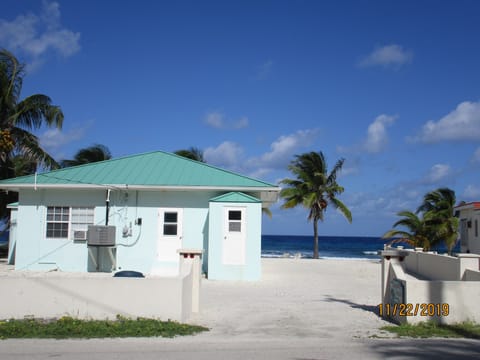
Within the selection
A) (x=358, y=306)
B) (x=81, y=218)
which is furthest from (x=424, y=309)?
(x=81, y=218)

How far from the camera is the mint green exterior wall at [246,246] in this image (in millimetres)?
17219

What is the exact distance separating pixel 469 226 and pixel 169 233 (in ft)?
58.1

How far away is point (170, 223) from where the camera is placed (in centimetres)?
1830

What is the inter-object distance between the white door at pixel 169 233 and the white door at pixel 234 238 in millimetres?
1869

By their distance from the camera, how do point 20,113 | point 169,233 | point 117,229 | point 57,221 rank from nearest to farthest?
1. point 169,233
2. point 117,229
3. point 57,221
4. point 20,113

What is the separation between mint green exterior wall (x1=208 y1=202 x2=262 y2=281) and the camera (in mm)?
17219

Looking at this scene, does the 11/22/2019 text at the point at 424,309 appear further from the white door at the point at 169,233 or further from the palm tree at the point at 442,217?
the palm tree at the point at 442,217

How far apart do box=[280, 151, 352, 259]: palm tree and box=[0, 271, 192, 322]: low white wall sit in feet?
80.7

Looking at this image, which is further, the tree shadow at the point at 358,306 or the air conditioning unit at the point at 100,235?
the air conditioning unit at the point at 100,235

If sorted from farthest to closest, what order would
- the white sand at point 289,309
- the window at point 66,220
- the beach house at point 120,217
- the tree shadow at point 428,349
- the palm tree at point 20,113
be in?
the palm tree at point 20,113 → the window at point 66,220 → the beach house at point 120,217 → the white sand at point 289,309 → the tree shadow at point 428,349

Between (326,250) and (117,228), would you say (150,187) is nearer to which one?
(117,228)

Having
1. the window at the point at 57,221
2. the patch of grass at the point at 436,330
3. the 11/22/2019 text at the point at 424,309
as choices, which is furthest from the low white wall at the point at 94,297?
the window at the point at 57,221

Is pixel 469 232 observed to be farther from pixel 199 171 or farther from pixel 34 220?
pixel 34 220

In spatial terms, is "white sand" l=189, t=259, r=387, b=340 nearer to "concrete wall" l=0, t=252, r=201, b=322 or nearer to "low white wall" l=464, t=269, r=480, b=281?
"concrete wall" l=0, t=252, r=201, b=322
